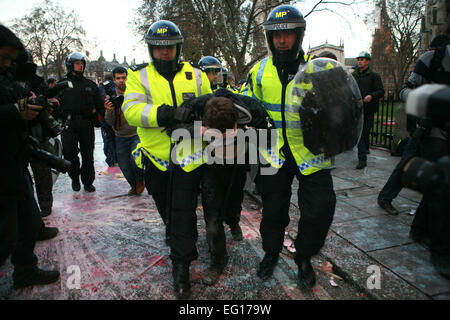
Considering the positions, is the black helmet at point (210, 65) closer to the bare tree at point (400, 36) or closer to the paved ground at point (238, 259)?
the paved ground at point (238, 259)

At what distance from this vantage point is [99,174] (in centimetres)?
631

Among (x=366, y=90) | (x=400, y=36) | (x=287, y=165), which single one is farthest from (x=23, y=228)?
(x=400, y=36)

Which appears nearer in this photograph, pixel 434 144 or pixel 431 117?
pixel 431 117

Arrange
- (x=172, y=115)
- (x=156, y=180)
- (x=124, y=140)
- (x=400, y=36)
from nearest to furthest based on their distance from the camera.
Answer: (x=172, y=115) < (x=156, y=180) < (x=124, y=140) < (x=400, y=36)

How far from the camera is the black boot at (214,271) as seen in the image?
2.45 m

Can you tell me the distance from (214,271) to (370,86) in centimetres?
519

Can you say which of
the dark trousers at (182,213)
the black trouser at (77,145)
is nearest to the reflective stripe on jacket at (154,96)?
the dark trousers at (182,213)

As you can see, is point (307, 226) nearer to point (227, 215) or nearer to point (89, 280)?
point (227, 215)

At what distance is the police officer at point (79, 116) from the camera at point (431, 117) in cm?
478

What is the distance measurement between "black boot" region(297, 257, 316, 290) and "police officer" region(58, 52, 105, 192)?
3.95 metres

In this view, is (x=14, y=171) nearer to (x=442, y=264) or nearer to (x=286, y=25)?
(x=286, y=25)

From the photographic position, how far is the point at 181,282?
2301 millimetres

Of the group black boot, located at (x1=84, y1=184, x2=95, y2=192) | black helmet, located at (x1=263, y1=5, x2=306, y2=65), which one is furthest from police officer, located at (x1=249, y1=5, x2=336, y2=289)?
black boot, located at (x1=84, y1=184, x2=95, y2=192)

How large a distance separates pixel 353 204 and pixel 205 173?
8.18 feet
